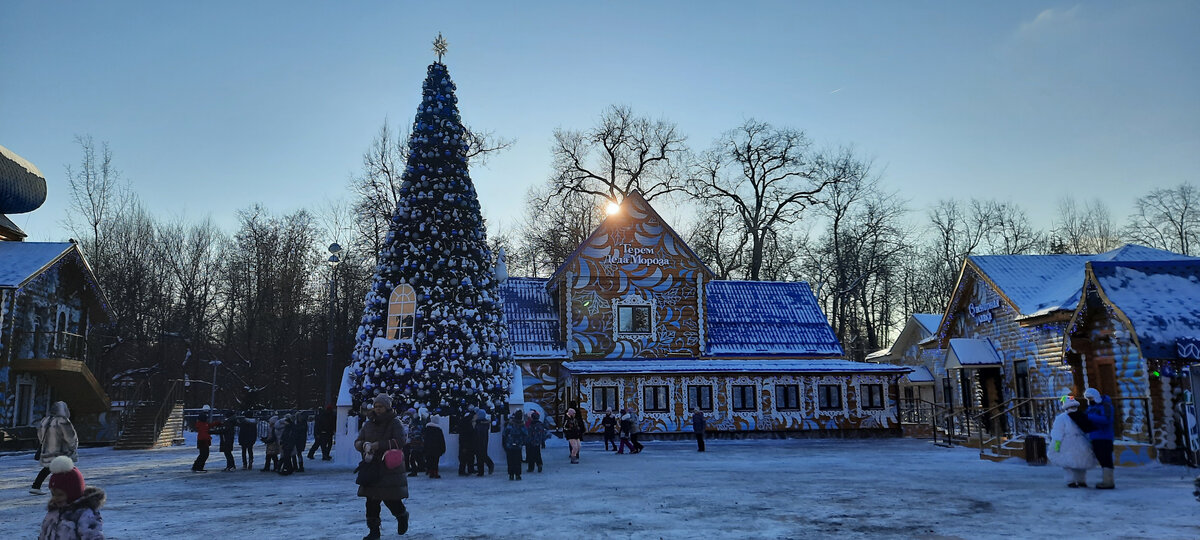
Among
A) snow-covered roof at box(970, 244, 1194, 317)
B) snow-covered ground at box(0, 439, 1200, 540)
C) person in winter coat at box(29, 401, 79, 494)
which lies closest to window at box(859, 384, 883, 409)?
snow-covered roof at box(970, 244, 1194, 317)

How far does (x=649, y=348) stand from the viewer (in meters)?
30.7

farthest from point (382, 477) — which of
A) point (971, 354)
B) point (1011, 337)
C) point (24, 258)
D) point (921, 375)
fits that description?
point (921, 375)

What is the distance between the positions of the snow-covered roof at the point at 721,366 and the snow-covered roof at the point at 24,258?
18210mm

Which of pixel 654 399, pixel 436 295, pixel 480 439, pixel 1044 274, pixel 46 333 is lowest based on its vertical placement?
pixel 480 439

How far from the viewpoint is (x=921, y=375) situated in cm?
3105

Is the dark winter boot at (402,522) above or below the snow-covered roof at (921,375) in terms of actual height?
below

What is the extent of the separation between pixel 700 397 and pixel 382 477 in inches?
861

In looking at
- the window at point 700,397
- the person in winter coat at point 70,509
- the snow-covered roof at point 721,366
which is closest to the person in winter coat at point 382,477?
the person in winter coat at point 70,509

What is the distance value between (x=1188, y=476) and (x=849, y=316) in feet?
113

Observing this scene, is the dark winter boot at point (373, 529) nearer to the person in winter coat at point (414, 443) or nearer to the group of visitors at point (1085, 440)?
the person in winter coat at point (414, 443)

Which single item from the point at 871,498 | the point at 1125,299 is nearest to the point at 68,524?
the point at 871,498

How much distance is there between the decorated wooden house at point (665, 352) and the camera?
28.8 metres

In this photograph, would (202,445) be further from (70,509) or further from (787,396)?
(787,396)

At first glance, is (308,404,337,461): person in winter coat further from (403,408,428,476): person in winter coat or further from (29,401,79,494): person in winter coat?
(29,401,79,494): person in winter coat
